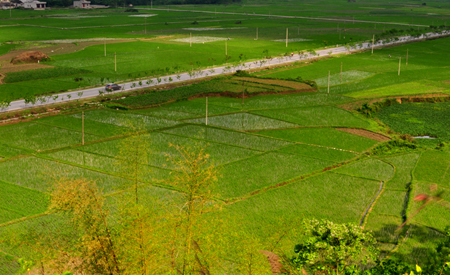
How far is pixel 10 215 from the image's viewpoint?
74.7 ft

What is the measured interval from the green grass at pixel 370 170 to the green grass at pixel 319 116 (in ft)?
24.2

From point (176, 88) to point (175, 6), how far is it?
128 metres

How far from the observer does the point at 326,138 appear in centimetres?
3438

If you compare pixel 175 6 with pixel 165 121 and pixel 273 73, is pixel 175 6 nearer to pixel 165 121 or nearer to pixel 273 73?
pixel 273 73

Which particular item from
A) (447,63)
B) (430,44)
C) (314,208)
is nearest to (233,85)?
(314,208)

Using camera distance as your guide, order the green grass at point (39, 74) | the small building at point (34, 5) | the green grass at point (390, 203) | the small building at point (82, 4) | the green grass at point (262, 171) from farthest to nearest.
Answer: the small building at point (82, 4) < the small building at point (34, 5) < the green grass at point (39, 74) < the green grass at point (262, 171) < the green grass at point (390, 203)

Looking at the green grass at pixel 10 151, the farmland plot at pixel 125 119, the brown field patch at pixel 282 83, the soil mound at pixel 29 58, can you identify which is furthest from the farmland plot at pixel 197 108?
the soil mound at pixel 29 58

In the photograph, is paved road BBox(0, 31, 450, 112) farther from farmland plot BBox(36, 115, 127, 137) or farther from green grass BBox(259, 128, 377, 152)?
green grass BBox(259, 128, 377, 152)

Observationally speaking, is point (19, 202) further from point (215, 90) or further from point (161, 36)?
point (161, 36)

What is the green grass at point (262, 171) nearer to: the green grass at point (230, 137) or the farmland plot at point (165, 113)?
the green grass at point (230, 137)

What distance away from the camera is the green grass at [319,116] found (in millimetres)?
37812

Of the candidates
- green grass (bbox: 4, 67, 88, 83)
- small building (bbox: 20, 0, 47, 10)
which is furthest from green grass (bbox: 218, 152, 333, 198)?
small building (bbox: 20, 0, 47, 10)

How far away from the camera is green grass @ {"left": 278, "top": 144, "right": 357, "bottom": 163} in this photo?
101 ft

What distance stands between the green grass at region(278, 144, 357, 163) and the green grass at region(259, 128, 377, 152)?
80cm
